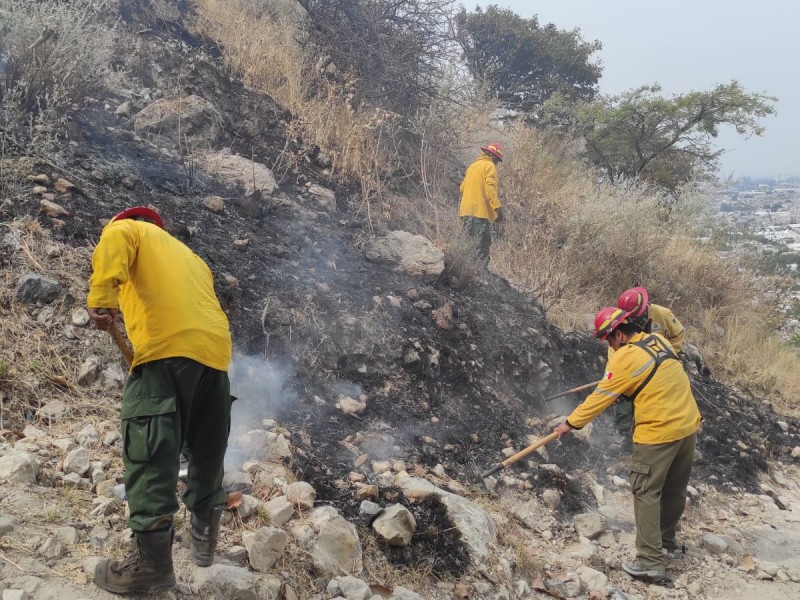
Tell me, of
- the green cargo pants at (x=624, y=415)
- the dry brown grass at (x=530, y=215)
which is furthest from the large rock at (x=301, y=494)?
the dry brown grass at (x=530, y=215)

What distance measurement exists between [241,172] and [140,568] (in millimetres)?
4193

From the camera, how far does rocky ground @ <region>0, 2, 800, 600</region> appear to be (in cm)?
254

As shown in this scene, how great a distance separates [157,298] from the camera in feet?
6.79

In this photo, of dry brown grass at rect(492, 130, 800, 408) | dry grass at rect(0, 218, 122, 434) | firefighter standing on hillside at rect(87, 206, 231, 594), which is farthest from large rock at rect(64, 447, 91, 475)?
dry brown grass at rect(492, 130, 800, 408)

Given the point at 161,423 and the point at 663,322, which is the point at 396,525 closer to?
the point at 161,423

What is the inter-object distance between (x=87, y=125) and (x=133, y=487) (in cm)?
428

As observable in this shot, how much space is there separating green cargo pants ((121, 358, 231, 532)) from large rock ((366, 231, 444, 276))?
334cm

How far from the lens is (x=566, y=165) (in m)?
10.0

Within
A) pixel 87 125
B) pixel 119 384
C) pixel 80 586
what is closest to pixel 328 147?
pixel 87 125

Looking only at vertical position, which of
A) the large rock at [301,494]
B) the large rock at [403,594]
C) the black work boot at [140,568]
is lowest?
the large rock at [403,594]

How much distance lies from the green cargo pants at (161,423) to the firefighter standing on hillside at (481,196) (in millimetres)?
4682

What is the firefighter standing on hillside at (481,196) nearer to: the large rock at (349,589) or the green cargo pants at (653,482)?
the green cargo pants at (653,482)

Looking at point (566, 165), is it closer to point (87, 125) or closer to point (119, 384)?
point (87, 125)

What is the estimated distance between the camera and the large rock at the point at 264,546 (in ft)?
7.88
